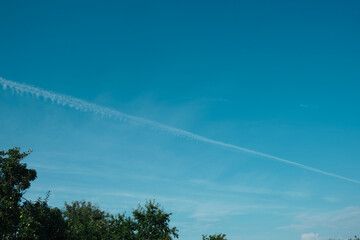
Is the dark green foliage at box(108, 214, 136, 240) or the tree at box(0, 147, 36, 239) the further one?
the dark green foliage at box(108, 214, 136, 240)

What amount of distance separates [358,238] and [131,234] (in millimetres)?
42201

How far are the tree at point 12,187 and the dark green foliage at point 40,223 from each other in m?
0.57

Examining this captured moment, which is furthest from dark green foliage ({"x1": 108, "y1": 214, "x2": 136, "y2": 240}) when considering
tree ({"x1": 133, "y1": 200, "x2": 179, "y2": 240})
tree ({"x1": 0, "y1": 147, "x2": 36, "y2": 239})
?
tree ({"x1": 0, "y1": 147, "x2": 36, "y2": 239})

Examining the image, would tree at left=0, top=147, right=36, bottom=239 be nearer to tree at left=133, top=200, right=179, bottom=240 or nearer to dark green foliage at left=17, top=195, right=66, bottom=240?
dark green foliage at left=17, top=195, right=66, bottom=240

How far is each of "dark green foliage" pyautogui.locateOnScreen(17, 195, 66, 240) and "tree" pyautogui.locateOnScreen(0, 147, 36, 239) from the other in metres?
0.57

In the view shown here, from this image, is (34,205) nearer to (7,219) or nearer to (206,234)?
(7,219)

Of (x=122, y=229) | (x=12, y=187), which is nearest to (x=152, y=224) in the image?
(x=122, y=229)

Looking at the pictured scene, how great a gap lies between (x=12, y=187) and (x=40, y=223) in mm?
3649

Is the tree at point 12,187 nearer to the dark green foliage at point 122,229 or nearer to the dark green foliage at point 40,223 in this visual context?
the dark green foliage at point 40,223

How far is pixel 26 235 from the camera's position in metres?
22.9

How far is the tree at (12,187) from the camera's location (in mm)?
22547

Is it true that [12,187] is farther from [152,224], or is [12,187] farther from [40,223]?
[152,224]

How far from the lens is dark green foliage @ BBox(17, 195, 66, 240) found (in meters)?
23.0

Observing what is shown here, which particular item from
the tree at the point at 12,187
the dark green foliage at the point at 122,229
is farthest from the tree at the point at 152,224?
the tree at the point at 12,187
